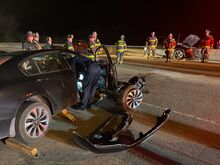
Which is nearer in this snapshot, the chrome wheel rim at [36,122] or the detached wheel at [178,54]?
the chrome wheel rim at [36,122]

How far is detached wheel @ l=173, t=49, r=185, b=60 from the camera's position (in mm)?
20766

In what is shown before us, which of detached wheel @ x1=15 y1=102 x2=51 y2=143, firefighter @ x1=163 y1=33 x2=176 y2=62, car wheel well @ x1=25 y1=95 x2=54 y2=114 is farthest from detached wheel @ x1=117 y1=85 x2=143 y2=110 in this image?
firefighter @ x1=163 y1=33 x2=176 y2=62

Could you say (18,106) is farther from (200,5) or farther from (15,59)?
(200,5)

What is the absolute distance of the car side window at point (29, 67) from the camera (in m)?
5.49

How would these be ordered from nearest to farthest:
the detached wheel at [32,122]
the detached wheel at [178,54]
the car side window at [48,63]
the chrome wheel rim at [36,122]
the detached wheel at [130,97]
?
1. the detached wheel at [32,122]
2. the chrome wheel rim at [36,122]
3. the car side window at [48,63]
4. the detached wheel at [130,97]
5. the detached wheel at [178,54]

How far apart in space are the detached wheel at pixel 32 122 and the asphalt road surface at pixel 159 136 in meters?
0.19

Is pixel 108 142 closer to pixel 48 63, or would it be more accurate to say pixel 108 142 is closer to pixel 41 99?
pixel 41 99

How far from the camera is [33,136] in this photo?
5.39 metres

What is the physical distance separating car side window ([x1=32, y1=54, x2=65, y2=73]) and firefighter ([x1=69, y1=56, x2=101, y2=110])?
39 cm

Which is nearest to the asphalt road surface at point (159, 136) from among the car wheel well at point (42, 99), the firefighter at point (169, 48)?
the car wheel well at point (42, 99)

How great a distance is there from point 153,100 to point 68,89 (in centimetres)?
303

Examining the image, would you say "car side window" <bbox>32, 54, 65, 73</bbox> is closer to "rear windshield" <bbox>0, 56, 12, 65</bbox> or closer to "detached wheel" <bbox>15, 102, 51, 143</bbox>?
"rear windshield" <bbox>0, 56, 12, 65</bbox>

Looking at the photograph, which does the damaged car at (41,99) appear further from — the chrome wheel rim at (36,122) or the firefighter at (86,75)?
the firefighter at (86,75)

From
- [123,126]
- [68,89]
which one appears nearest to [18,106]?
[68,89]
